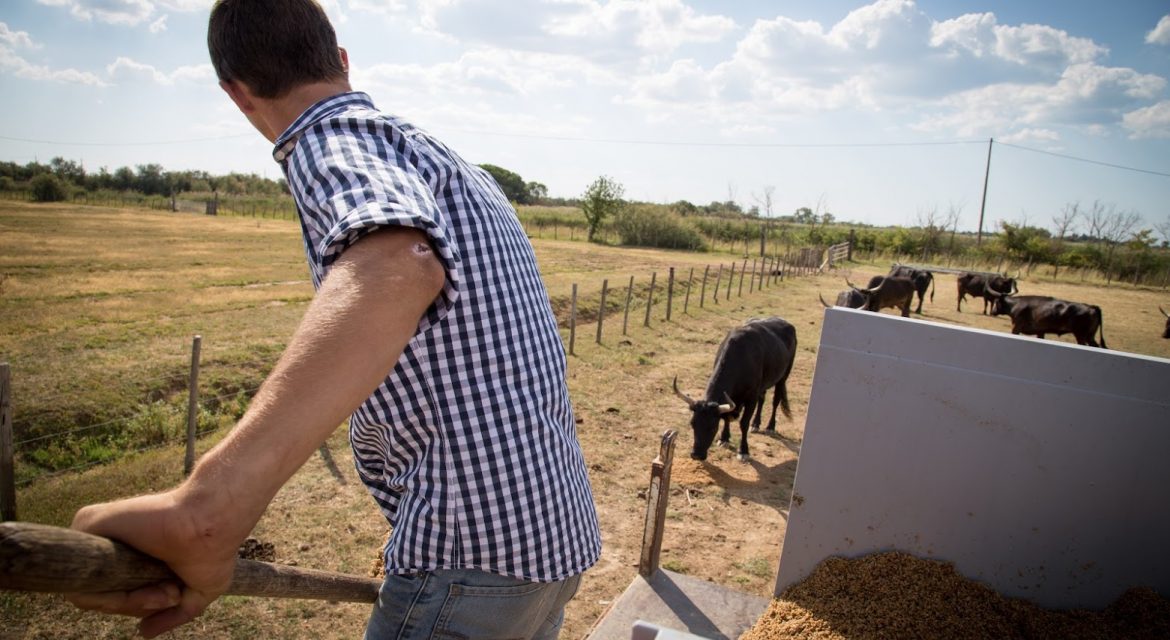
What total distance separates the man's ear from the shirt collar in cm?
13

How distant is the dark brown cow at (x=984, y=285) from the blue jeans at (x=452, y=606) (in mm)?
23561

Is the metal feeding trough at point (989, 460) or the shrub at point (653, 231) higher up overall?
the shrub at point (653, 231)

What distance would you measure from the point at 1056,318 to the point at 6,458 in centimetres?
2001

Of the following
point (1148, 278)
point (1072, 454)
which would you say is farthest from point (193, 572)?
point (1148, 278)

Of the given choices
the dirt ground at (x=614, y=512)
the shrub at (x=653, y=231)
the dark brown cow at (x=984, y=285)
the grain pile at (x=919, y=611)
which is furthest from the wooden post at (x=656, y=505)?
the shrub at (x=653, y=231)

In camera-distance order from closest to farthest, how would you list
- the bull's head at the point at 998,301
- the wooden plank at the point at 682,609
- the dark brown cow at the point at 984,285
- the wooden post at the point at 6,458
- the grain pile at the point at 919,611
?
the grain pile at the point at 919,611, the wooden plank at the point at 682,609, the wooden post at the point at 6,458, the bull's head at the point at 998,301, the dark brown cow at the point at 984,285

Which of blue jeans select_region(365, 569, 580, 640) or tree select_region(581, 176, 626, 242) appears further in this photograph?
tree select_region(581, 176, 626, 242)

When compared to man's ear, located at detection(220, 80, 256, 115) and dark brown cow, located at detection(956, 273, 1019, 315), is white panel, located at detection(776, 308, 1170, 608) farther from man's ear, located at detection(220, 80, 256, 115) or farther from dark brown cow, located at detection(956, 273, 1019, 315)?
dark brown cow, located at detection(956, 273, 1019, 315)

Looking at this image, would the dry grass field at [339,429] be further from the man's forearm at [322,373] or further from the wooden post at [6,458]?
the man's forearm at [322,373]

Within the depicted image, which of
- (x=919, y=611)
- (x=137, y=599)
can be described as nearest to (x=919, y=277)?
(x=919, y=611)

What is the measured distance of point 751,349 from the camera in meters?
7.89

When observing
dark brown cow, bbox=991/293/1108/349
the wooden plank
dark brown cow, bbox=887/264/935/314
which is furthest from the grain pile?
dark brown cow, bbox=887/264/935/314

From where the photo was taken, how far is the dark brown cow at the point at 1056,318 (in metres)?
15.2

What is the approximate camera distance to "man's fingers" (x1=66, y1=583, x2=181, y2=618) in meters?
0.85
